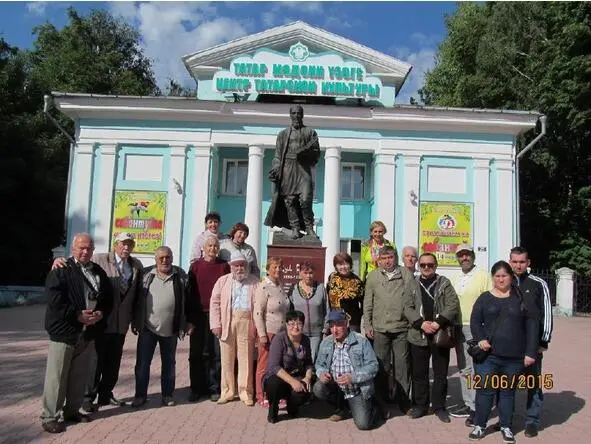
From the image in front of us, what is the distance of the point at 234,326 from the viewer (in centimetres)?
607

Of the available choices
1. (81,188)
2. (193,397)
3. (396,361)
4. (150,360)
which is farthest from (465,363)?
(81,188)

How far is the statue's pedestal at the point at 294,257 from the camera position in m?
7.13

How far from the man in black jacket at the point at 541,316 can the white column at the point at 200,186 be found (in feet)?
→ 45.9

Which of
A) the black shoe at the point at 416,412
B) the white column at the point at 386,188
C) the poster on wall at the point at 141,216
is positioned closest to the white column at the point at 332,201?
the white column at the point at 386,188

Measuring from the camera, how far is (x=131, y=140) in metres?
18.9

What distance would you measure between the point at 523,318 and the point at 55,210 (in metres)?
21.9

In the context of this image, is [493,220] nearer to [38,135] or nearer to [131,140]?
[131,140]

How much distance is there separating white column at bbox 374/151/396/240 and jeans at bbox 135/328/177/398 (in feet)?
43.1

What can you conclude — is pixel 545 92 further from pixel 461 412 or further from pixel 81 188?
pixel 461 412

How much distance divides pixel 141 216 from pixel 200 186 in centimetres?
218

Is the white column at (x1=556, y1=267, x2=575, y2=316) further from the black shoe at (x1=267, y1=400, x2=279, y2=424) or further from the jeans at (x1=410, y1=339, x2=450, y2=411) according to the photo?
the black shoe at (x1=267, y1=400, x2=279, y2=424)

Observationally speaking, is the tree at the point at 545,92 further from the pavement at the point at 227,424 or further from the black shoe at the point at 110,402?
the black shoe at the point at 110,402

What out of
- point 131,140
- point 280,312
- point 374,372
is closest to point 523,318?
point 374,372
